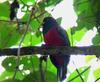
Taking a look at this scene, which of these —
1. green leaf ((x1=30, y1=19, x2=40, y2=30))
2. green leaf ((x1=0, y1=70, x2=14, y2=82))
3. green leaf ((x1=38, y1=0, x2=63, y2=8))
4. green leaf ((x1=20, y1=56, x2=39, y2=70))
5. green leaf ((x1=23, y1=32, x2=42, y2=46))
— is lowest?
green leaf ((x1=0, y1=70, x2=14, y2=82))

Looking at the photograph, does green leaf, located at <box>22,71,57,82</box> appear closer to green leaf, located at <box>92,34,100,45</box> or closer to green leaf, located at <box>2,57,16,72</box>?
green leaf, located at <box>2,57,16,72</box>

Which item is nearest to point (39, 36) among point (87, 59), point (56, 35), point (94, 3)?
point (87, 59)

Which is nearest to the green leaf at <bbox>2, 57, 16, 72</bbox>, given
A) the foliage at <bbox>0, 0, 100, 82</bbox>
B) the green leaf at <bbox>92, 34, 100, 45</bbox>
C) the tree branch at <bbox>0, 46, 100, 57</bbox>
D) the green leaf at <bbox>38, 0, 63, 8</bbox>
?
the foliage at <bbox>0, 0, 100, 82</bbox>

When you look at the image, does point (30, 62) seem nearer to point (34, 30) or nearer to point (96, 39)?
point (34, 30)

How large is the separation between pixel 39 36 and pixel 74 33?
25 cm

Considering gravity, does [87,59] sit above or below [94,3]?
below

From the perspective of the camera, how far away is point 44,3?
1.84 metres

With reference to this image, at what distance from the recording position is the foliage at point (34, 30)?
1.77 meters

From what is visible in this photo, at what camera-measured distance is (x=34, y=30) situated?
6.59 feet

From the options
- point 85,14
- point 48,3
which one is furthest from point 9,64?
point 85,14

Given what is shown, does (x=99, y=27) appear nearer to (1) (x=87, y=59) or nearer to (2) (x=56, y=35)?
(1) (x=87, y=59)

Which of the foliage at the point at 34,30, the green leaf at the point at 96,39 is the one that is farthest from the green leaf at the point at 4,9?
the green leaf at the point at 96,39

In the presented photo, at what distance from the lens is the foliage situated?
1771 millimetres

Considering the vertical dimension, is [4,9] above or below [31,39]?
above
